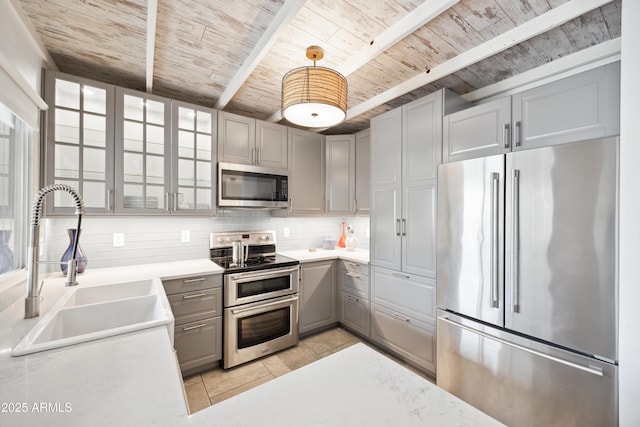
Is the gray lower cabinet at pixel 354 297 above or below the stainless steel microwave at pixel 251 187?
below

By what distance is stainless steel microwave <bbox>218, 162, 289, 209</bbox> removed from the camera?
2.59 metres

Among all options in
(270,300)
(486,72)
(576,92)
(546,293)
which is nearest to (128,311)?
(270,300)

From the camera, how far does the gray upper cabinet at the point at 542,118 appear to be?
1.44 metres

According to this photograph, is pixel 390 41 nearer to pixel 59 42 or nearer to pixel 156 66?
pixel 156 66

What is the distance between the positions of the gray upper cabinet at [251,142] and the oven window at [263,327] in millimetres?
1531

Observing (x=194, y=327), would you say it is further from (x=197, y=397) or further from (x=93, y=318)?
(x=93, y=318)

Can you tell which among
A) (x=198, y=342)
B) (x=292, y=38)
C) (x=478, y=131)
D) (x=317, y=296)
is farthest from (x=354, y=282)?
(x=292, y=38)

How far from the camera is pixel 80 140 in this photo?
2.02 m

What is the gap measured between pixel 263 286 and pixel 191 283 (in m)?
0.63

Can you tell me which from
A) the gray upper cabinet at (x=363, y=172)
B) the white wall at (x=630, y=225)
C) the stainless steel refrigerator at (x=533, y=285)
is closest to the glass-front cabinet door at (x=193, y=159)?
the gray upper cabinet at (x=363, y=172)

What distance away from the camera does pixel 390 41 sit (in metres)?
1.70

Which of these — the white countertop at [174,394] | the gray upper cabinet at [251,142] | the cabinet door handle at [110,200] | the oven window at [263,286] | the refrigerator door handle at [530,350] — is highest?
the gray upper cabinet at [251,142]

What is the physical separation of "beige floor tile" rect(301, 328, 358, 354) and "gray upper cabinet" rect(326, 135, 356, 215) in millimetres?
1410

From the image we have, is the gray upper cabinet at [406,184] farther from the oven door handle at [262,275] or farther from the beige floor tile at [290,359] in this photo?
the beige floor tile at [290,359]
